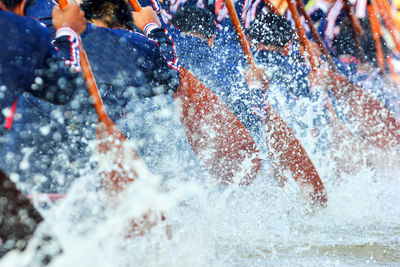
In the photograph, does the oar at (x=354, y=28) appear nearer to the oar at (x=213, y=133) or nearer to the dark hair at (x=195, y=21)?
the dark hair at (x=195, y=21)

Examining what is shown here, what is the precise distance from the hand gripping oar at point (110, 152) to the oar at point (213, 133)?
24.0 inches

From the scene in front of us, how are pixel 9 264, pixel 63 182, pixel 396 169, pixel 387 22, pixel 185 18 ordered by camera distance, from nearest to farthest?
pixel 9 264
pixel 63 182
pixel 185 18
pixel 396 169
pixel 387 22

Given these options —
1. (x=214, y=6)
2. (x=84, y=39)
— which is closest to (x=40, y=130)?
(x=84, y=39)

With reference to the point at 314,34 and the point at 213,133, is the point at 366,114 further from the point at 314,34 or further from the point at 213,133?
the point at 213,133

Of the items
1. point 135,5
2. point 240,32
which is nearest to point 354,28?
point 240,32

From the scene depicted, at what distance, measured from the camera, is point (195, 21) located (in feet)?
7.55

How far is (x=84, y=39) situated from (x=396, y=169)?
2453 millimetres

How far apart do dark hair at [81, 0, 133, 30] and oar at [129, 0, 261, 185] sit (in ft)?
1.77

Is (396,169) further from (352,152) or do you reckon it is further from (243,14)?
(243,14)

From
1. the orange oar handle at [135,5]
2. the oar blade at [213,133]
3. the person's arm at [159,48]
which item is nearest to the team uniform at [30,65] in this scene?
the person's arm at [159,48]

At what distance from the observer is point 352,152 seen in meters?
2.52

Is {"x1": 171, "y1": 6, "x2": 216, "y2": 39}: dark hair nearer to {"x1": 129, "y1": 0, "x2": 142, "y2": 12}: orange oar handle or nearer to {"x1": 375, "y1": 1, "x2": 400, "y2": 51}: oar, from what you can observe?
{"x1": 129, "y1": 0, "x2": 142, "y2": 12}: orange oar handle

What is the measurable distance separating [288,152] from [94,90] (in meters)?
1.36

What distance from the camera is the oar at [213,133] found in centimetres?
192
